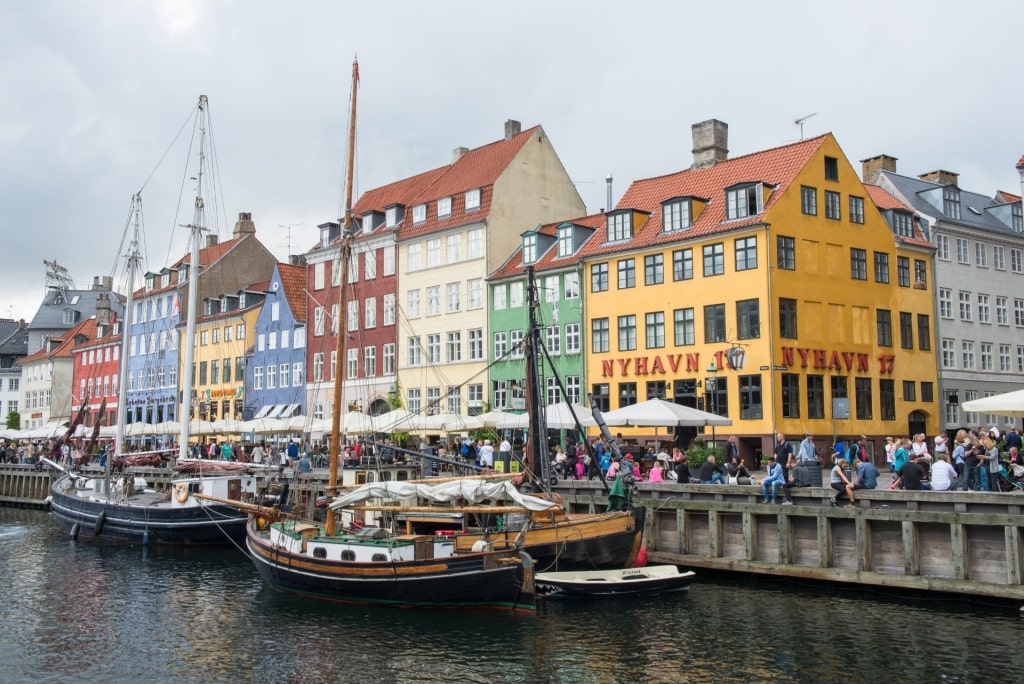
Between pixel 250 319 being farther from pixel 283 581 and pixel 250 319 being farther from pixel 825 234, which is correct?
pixel 283 581

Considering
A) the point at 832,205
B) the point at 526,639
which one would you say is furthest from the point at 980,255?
the point at 526,639

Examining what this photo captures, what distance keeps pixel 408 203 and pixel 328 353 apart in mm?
10478

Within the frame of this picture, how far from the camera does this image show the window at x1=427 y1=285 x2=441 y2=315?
5762 cm

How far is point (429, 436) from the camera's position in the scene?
178 feet

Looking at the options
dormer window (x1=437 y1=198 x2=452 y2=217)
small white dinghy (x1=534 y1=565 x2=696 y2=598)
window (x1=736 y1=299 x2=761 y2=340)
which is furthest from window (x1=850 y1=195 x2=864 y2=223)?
small white dinghy (x1=534 y1=565 x2=696 y2=598)

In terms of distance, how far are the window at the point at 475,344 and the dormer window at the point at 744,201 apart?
16.0 m

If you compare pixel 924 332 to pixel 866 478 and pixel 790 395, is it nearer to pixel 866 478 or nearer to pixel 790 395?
pixel 790 395

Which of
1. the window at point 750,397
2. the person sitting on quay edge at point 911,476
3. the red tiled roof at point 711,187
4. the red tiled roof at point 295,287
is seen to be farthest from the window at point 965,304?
the red tiled roof at point 295,287

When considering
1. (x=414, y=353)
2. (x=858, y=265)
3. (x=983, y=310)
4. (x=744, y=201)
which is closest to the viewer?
(x=744, y=201)

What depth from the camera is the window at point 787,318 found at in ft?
138

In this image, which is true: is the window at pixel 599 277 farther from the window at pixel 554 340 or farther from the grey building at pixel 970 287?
the grey building at pixel 970 287

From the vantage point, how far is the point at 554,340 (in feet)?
166

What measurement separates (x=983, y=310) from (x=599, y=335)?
65.1 feet

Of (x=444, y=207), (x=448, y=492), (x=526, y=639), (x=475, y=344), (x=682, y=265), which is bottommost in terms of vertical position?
(x=526, y=639)
